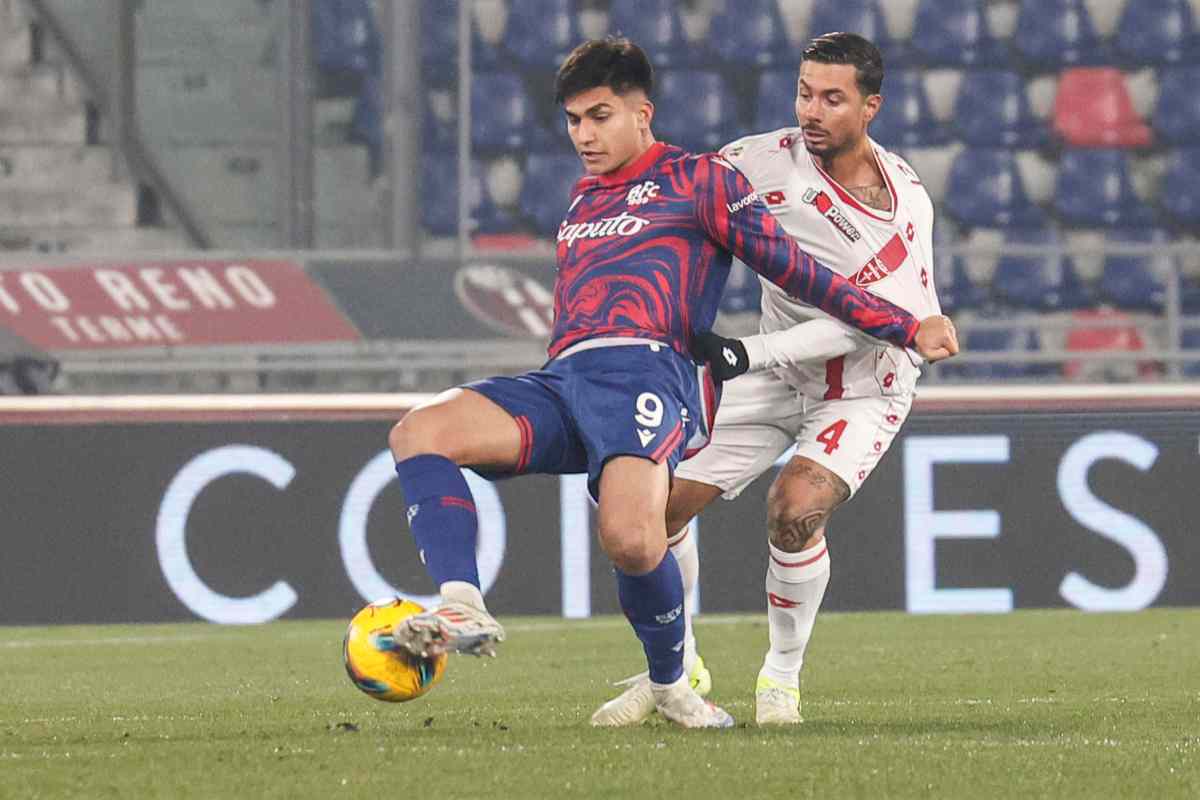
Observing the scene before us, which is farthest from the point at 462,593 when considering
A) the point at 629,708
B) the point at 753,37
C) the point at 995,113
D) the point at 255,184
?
the point at 995,113

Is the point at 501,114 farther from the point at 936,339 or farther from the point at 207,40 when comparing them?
the point at 936,339

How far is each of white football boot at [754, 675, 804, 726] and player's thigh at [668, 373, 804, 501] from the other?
586 millimetres

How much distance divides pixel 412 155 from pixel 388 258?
0.62 metres

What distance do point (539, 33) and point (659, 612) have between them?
10.8 meters

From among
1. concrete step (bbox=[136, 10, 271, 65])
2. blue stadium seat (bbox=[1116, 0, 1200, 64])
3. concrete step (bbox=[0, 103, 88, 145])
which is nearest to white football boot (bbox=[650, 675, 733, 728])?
concrete step (bbox=[136, 10, 271, 65])

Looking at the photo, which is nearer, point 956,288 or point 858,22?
point 956,288

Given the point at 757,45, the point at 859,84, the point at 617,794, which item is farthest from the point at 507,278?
the point at 617,794

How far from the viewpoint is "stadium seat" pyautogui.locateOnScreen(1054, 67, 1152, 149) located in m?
16.2

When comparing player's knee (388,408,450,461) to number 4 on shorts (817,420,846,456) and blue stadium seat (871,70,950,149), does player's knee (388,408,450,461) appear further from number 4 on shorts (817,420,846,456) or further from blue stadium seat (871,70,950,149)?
blue stadium seat (871,70,950,149)

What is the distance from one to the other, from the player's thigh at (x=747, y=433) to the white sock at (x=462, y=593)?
1277mm

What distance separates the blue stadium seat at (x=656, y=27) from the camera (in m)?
15.8

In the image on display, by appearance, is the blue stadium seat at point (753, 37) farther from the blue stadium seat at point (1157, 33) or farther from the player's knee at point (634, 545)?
the player's knee at point (634, 545)

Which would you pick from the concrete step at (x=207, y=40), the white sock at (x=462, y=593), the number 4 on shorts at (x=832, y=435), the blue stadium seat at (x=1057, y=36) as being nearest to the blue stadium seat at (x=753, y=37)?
the blue stadium seat at (x=1057, y=36)

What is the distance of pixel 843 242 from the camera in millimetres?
5988
